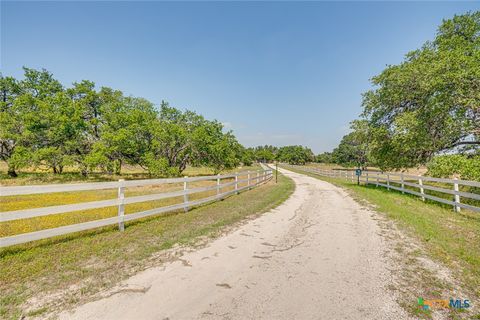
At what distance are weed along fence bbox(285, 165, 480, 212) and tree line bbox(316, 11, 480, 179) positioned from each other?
1.29 m

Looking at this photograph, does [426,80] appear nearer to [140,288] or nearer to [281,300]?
[281,300]

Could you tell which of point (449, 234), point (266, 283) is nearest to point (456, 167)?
point (449, 234)

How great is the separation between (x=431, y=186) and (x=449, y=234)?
5185 millimetres


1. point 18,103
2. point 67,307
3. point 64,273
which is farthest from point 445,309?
point 18,103

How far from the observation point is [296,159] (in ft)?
348

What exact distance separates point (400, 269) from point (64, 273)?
18.0ft

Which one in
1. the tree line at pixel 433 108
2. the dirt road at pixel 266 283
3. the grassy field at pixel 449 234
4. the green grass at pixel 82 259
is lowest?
the green grass at pixel 82 259

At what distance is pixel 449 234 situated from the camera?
5.71 m

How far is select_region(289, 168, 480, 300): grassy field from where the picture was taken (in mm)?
3770

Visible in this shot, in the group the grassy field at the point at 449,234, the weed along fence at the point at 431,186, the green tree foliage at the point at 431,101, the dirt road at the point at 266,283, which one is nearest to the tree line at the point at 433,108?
the green tree foliage at the point at 431,101

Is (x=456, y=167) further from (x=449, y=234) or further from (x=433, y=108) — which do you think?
(x=449, y=234)

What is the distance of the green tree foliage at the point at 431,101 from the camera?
11867 millimetres

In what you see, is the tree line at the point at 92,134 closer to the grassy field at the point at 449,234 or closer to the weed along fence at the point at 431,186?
the weed along fence at the point at 431,186

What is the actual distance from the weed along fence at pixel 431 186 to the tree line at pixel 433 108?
50.9 inches
